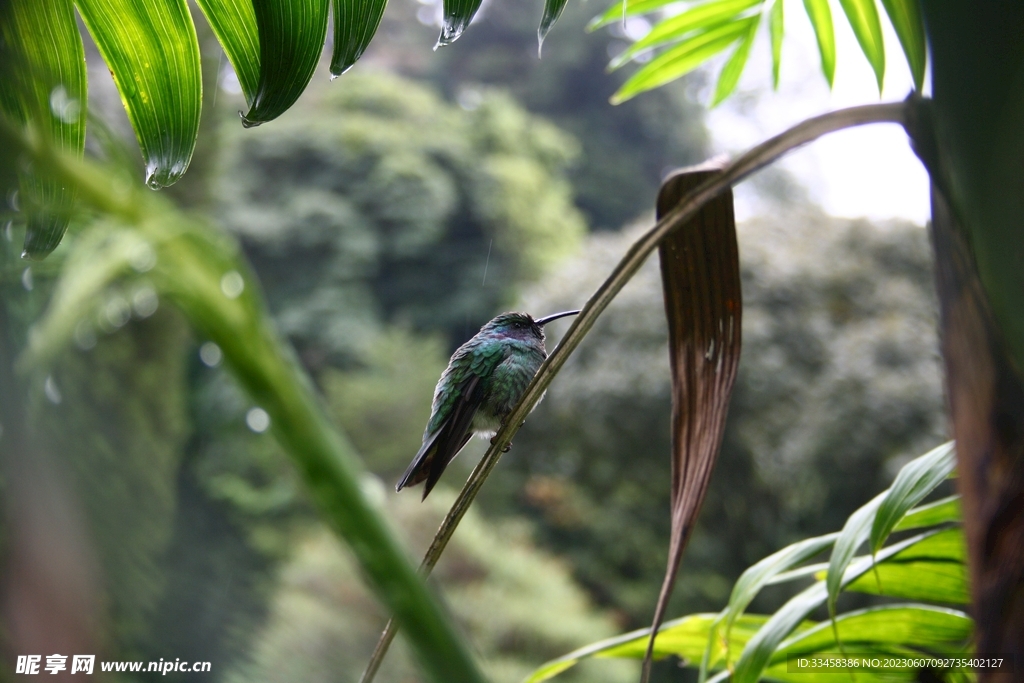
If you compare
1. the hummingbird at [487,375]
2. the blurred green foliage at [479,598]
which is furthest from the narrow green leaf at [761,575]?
the blurred green foliage at [479,598]

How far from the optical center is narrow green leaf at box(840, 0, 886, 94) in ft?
2.76

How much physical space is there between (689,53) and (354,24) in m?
0.56

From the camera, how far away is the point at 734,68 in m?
1.06

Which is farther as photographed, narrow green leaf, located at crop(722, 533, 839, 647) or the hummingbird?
the hummingbird

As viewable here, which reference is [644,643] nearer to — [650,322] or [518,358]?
[518,358]

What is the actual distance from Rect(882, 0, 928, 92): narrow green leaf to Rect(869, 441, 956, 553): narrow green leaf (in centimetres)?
32

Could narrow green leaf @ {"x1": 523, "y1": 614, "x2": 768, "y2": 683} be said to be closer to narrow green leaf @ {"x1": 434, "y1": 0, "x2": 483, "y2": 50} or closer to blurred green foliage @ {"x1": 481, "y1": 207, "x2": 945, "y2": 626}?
narrow green leaf @ {"x1": 434, "y1": 0, "x2": 483, "y2": 50}

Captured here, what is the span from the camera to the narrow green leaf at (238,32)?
0.71 meters

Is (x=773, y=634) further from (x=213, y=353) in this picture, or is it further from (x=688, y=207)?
(x=213, y=353)

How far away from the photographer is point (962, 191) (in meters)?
0.39

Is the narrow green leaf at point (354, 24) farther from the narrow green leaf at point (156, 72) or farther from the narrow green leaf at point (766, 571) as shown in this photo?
the narrow green leaf at point (766, 571)

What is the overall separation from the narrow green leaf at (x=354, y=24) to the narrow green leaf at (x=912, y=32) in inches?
18.1

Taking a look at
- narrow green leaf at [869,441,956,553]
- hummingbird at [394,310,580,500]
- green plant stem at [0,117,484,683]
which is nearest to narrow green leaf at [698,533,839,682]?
narrow green leaf at [869,441,956,553]

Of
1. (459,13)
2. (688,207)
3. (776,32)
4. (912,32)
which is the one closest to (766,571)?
(688,207)
